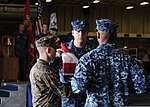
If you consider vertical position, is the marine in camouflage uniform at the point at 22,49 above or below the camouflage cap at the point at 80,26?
below

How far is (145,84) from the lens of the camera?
3.59 m

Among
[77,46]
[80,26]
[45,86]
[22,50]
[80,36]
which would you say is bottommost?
[22,50]

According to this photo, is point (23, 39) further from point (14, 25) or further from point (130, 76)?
point (130, 76)

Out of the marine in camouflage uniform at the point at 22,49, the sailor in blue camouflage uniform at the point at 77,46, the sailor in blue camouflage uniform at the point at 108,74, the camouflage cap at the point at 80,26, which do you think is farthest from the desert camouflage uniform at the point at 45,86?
the marine in camouflage uniform at the point at 22,49

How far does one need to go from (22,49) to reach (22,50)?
0.03m

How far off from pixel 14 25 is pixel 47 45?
1239cm

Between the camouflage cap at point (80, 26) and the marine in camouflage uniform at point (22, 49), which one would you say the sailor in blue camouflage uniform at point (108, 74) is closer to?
the camouflage cap at point (80, 26)

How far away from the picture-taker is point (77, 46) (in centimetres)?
466

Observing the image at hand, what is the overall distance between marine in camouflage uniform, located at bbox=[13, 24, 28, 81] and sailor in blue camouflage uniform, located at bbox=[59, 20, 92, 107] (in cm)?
682

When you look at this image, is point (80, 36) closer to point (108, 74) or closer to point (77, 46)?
point (77, 46)

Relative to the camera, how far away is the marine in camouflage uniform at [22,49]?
37.6ft

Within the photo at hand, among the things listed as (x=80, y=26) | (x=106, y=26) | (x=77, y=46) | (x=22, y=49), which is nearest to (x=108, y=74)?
(x=106, y=26)

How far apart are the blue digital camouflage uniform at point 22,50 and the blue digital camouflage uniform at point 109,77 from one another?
8028 millimetres

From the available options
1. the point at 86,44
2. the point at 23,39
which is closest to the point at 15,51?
the point at 23,39
